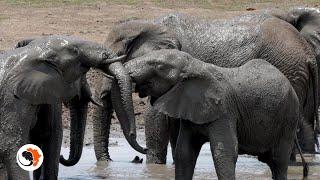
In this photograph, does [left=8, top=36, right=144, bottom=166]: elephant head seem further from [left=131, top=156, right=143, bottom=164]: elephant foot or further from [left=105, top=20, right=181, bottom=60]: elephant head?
[left=131, top=156, right=143, bottom=164]: elephant foot

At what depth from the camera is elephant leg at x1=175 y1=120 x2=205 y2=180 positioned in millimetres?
12000

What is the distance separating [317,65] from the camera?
54.9 ft

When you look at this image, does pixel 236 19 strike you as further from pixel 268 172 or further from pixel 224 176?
pixel 224 176

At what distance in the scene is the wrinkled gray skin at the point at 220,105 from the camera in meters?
11.7

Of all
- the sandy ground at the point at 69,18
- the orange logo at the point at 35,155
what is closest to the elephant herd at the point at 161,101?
the orange logo at the point at 35,155

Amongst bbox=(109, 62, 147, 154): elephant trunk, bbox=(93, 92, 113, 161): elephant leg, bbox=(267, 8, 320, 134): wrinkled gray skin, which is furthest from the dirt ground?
bbox=(109, 62, 147, 154): elephant trunk

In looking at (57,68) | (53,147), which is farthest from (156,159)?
(57,68)

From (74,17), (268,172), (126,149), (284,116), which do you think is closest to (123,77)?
(284,116)

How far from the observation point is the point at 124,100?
12.2 meters

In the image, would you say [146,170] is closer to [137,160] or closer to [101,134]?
[137,160]

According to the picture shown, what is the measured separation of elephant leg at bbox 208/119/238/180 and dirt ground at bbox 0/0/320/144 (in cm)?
906

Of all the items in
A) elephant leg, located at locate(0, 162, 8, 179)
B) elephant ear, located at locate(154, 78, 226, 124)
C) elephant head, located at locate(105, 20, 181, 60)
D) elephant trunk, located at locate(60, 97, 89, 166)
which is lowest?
elephant trunk, located at locate(60, 97, 89, 166)

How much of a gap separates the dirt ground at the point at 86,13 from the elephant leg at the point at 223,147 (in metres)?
9.06

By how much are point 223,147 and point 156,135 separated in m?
2.83
